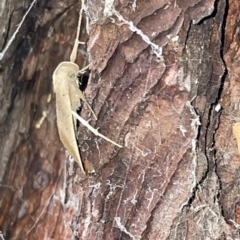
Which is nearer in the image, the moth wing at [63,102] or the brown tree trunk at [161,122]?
the brown tree trunk at [161,122]

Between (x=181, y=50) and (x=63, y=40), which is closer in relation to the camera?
(x=181, y=50)

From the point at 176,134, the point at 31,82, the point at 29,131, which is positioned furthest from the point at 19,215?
the point at 176,134

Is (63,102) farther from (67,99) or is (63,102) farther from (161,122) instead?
(161,122)

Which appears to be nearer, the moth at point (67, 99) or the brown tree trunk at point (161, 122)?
the brown tree trunk at point (161, 122)

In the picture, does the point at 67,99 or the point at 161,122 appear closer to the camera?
the point at 161,122

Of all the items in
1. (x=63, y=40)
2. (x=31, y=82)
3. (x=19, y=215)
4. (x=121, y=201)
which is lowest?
(x=19, y=215)

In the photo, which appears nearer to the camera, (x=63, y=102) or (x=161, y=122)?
(x=161, y=122)

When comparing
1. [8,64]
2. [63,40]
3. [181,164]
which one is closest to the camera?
[181,164]

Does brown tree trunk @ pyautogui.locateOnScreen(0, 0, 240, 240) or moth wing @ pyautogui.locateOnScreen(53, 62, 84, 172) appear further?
moth wing @ pyautogui.locateOnScreen(53, 62, 84, 172)

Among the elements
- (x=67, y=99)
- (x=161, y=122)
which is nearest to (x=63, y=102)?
(x=67, y=99)

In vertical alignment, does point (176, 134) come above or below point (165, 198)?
above

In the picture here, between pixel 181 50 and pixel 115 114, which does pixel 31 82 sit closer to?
pixel 115 114
